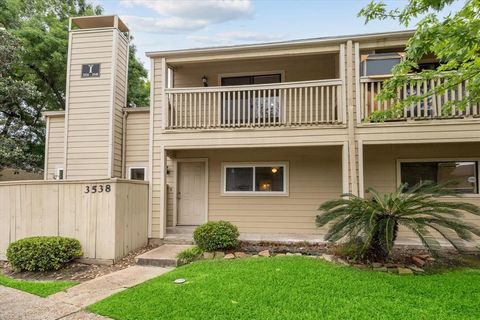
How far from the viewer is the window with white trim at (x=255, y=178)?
9.04 metres

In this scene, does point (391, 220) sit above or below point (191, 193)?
below

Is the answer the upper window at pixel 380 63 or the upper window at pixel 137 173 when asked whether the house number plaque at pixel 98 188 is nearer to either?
the upper window at pixel 137 173

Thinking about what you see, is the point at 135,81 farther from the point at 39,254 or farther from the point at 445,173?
the point at 445,173

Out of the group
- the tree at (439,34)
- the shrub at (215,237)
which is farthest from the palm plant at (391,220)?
the shrub at (215,237)

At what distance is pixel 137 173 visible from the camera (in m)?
9.57

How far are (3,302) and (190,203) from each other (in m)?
5.41

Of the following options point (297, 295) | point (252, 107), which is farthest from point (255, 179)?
point (297, 295)

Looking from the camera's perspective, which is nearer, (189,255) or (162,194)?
(189,255)

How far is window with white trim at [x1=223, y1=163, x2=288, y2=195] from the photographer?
29.7 feet

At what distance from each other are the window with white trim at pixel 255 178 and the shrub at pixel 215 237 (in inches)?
92.4

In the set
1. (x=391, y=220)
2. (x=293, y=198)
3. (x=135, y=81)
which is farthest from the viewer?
(x=135, y=81)

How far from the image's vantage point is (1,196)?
734 centimetres

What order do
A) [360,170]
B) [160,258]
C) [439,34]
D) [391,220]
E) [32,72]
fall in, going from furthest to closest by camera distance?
[32,72] → [360,170] → [160,258] → [391,220] → [439,34]

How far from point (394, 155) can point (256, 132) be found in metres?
3.85
